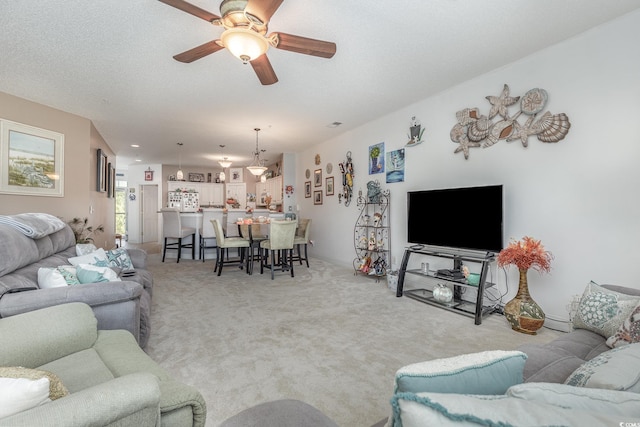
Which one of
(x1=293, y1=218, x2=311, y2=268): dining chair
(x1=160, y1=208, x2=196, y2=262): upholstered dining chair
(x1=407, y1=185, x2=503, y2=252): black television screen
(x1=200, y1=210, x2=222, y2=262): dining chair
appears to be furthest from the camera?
(x1=200, y1=210, x2=222, y2=262): dining chair

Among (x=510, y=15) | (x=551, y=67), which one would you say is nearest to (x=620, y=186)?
(x=551, y=67)

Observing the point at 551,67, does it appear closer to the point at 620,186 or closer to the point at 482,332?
the point at 620,186

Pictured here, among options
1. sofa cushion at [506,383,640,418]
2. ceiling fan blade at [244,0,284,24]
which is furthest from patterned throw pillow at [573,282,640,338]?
ceiling fan blade at [244,0,284,24]

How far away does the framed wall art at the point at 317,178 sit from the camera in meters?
6.58

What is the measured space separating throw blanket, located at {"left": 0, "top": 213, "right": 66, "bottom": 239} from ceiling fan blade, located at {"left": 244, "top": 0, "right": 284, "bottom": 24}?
2.28 metres

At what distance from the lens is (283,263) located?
16.5 feet

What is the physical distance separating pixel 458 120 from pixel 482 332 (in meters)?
2.45

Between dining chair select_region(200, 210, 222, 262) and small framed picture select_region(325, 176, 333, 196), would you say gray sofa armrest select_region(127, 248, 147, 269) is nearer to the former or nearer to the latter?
dining chair select_region(200, 210, 222, 262)

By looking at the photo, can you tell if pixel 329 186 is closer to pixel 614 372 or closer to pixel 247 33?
pixel 247 33

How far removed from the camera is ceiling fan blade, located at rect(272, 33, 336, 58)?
6.80ft

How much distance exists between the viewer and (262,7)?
A: 69.7 inches

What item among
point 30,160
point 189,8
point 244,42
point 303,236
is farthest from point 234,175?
point 189,8

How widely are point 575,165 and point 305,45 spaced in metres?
2.59

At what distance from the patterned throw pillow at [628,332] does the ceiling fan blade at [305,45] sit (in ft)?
7.67
